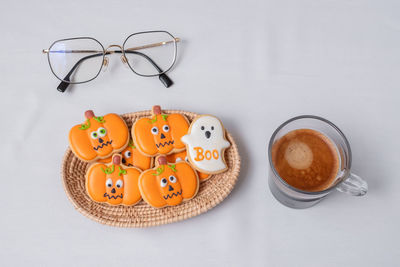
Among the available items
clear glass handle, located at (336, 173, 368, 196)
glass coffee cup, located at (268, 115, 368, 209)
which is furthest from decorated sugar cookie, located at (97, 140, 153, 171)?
clear glass handle, located at (336, 173, 368, 196)

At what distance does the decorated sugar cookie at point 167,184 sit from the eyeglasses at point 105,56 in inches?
9.2

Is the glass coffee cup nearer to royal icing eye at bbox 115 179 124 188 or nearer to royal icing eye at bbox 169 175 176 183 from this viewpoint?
royal icing eye at bbox 169 175 176 183

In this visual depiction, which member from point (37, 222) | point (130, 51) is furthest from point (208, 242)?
point (130, 51)

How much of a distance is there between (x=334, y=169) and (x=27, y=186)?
62 cm

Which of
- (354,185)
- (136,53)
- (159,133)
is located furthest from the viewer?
(136,53)

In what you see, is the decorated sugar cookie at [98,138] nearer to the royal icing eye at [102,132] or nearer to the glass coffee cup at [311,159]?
the royal icing eye at [102,132]

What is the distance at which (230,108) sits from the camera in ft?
2.47

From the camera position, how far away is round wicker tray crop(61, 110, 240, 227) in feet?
2.02

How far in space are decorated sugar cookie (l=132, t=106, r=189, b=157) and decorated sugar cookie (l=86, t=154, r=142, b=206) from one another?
0.19 ft

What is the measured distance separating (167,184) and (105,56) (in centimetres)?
38

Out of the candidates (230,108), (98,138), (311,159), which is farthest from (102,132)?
(311,159)

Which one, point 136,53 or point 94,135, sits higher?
point 136,53

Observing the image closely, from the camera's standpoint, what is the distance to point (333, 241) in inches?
25.1

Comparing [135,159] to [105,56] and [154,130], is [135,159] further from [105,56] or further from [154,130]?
[105,56]
